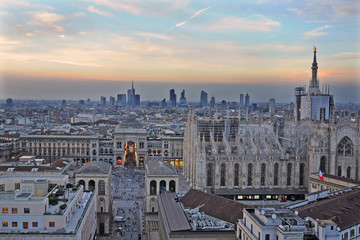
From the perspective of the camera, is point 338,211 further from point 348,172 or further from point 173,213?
point 348,172

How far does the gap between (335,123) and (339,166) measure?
32.2ft

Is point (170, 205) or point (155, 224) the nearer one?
point (170, 205)

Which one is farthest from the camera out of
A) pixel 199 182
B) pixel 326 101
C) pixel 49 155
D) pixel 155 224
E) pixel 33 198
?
pixel 49 155

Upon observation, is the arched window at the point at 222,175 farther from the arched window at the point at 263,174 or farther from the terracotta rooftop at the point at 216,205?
the terracotta rooftop at the point at 216,205

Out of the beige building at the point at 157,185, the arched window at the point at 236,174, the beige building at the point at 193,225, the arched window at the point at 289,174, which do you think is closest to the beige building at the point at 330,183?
the arched window at the point at 289,174

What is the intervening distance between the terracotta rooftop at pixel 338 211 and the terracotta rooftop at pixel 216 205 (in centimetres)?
815

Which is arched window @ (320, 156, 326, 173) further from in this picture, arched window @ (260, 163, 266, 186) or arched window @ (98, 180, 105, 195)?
arched window @ (98, 180, 105, 195)

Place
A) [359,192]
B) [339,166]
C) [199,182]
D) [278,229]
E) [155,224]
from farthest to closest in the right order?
[339,166], [199,182], [155,224], [359,192], [278,229]

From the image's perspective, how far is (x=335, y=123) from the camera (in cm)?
9300

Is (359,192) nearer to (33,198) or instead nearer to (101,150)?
(33,198)

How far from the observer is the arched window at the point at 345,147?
Result: 9111 cm

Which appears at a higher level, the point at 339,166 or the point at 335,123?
the point at 335,123

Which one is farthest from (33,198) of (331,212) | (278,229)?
(331,212)

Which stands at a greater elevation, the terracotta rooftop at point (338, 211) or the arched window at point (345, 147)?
the arched window at point (345, 147)
